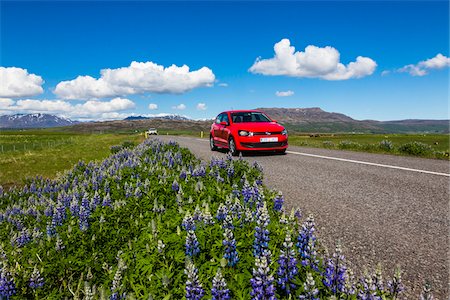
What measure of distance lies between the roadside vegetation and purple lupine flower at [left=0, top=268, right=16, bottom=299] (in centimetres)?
1

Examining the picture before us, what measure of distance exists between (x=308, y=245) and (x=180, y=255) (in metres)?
1.12

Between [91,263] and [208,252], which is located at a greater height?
[208,252]

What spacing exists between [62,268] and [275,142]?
11.5 metres

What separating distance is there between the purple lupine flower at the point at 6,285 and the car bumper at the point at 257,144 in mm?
11470

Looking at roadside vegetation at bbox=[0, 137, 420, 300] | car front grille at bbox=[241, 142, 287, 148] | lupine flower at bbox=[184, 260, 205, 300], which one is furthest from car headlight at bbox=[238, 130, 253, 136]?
lupine flower at bbox=[184, 260, 205, 300]

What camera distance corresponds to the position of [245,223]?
338 cm

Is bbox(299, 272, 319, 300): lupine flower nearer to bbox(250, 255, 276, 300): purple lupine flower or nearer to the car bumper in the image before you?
bbox(250, 255, 276, 300): purple lupine flower

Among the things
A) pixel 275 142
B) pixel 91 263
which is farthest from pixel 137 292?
pixel 275 142

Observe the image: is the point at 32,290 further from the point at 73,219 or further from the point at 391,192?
the point at 391,192

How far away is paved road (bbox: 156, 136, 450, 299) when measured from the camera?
3738 millimetres

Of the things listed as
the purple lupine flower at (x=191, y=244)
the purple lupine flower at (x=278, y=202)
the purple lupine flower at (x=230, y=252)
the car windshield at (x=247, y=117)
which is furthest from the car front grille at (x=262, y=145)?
the purple lupine flower at (x=230, y=252)

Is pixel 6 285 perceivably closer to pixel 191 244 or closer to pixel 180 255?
pixel 180 255

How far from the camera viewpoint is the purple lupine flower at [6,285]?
9.63 ft

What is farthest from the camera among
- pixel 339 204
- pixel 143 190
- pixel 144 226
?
A: pixel 339 204
